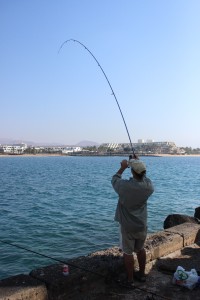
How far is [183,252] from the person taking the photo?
22.0 feet

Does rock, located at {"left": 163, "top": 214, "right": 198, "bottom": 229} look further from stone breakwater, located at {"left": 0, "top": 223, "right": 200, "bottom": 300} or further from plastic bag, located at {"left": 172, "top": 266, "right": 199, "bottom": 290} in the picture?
plastic bag, located at {"left": 172, "top": 266, "right": 199, "bottom": 290}

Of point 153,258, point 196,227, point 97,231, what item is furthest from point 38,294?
point 97,231

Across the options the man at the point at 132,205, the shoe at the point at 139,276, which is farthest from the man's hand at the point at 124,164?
the shoe at the point at 139,276

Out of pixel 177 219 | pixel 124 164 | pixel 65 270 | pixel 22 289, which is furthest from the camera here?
pixel 177 219

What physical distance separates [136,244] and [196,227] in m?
3.05

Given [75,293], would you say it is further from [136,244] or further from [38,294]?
[136,244]

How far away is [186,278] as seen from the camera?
16.6 ft

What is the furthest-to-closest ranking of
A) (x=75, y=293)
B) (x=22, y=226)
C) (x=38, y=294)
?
(x=22, y=226) → (x=75, y=293) → (x=38, y=294)

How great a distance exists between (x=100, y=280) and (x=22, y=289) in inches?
49.1

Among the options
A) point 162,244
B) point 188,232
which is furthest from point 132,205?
point 188,232

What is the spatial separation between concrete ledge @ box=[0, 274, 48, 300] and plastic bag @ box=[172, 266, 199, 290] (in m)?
1.89

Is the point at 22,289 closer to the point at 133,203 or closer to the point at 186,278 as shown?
the point at 133,203

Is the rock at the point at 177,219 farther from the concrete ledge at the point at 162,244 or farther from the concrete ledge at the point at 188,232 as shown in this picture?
the concrete ledge at the point at 162,244

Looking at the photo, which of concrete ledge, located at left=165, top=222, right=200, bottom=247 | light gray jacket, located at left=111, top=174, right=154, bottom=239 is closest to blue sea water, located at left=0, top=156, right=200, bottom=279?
concrete ledge, located at left=165, top=222, right=200, bottom=247
